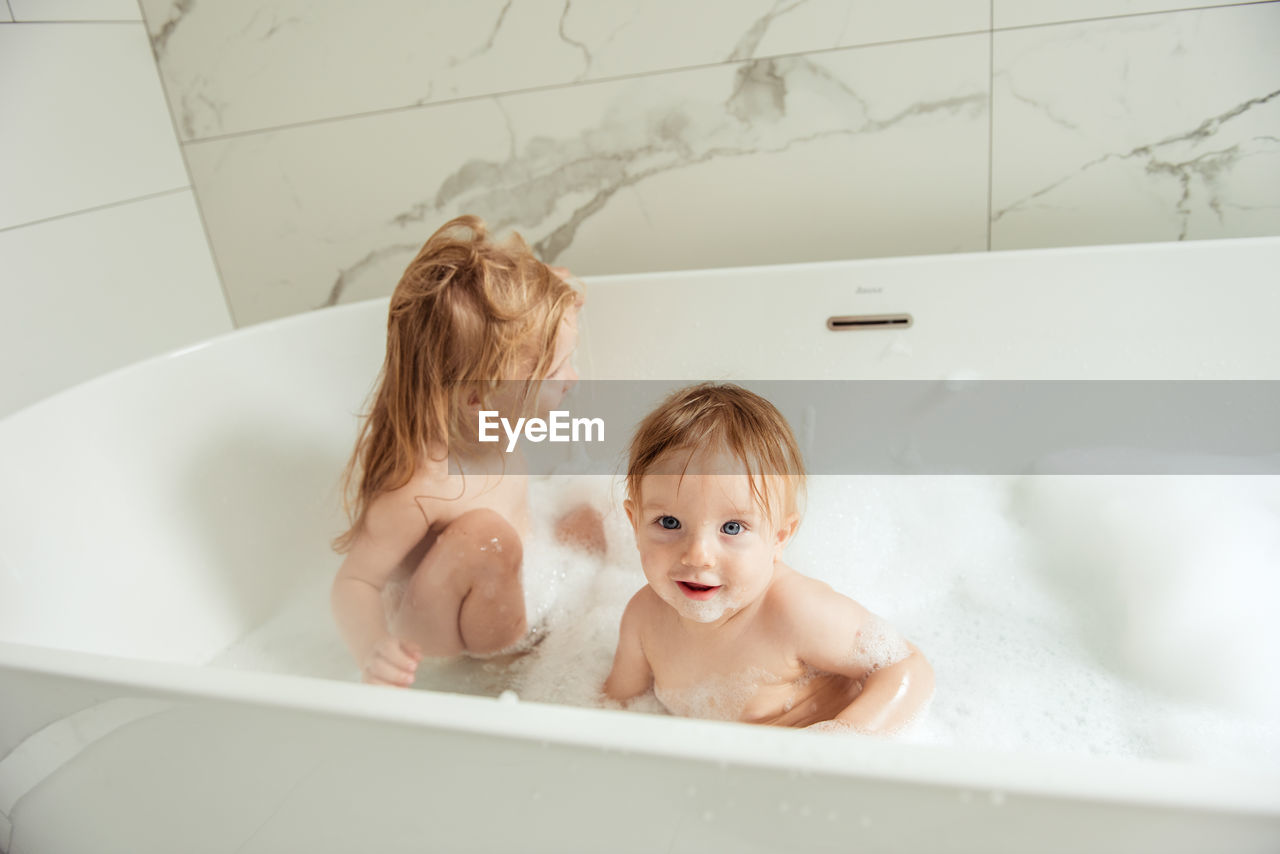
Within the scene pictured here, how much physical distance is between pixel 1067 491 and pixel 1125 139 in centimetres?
49

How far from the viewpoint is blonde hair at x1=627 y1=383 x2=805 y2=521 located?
0.74 meters

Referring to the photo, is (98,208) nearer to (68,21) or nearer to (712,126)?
(68,21)

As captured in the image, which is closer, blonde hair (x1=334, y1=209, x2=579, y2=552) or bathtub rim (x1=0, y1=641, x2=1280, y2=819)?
bathtub rim (x1=0, y1=641, x2=1280, y2=819)

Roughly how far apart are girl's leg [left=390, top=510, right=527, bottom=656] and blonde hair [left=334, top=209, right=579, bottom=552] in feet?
0.29

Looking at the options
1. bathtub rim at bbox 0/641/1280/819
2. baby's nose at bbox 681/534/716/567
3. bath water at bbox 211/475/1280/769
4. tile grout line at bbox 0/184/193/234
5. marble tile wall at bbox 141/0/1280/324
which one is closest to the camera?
bathtub rim at bbox 0/641/1280/819

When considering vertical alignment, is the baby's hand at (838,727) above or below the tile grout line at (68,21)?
below

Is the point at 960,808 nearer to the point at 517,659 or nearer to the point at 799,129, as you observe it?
the point at 517,659

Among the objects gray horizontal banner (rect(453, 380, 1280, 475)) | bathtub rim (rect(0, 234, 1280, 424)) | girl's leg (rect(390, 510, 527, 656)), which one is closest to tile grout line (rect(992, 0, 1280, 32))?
bathtub rim (rect(0, 234, 1280, 424))

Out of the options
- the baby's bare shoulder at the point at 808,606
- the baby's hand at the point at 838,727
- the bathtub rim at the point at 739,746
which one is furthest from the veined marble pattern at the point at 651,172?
the bathtub rim at the point at 739,746

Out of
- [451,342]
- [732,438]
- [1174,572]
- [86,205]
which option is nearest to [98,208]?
[86,205]

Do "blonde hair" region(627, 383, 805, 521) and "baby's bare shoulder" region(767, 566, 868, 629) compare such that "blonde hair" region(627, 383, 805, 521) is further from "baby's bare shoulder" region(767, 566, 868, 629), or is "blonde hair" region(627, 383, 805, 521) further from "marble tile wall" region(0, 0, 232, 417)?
"marble tile wall" region(0, 0, 232, 417)

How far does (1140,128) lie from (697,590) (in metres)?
0.93

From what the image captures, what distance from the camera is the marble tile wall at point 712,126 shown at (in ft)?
3.96

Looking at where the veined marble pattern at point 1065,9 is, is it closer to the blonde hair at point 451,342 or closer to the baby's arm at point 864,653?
the blonde hair at point 451,342
